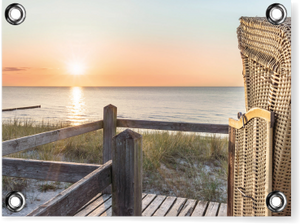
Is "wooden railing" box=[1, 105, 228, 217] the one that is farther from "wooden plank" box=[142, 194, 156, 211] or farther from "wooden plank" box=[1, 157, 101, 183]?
"wooden plank" box=[142, 194, 156, 211]

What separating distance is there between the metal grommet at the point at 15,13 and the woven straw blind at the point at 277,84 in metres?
1.56

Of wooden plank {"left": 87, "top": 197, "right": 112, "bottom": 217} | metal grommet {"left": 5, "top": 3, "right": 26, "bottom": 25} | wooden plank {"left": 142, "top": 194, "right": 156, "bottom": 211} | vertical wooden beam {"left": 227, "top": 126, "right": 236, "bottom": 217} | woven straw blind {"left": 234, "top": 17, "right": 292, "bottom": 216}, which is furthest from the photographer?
wooden plank {"left": 142, "top": 194, "right": 156, "bottom": 211}

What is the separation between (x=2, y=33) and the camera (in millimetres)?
1726

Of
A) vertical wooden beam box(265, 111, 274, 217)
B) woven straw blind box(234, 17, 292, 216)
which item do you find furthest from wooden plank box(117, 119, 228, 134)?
vertical wooden beam box(265, 111, 274, 217)

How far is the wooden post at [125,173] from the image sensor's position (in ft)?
4.92

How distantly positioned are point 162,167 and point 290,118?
4116 mm

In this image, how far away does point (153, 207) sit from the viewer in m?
3.18

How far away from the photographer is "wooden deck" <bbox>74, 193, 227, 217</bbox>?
118 inches

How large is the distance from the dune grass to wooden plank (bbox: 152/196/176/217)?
2.31ft

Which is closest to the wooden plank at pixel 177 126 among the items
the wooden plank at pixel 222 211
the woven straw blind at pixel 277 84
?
the wooden plank at pixel 222 211

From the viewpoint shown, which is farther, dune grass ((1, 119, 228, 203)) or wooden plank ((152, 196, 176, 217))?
dune grass ((1, 119, 228, 203))
